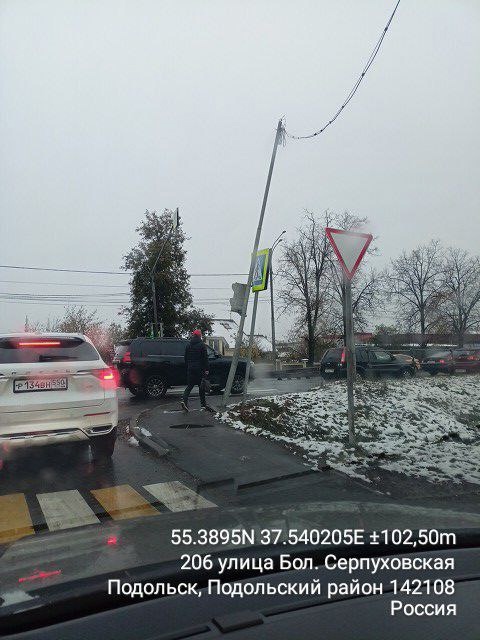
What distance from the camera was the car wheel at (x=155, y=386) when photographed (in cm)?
1587

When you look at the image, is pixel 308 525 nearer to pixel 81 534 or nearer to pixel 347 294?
pixel 81 534

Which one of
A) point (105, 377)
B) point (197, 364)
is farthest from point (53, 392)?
point (197, 364)

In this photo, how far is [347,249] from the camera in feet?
24.5

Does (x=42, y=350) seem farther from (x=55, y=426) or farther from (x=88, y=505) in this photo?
(x=88, y=505)

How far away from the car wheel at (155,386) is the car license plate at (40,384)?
9.47 m

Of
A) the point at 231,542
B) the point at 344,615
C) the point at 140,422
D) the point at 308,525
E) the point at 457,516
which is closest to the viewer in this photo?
the point at 344,615

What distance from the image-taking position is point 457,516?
8.05 ft

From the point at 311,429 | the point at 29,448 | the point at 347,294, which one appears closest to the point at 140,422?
the point at 311,429

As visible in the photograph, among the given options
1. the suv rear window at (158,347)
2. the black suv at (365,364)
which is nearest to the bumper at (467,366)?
the black suv at (365,364)

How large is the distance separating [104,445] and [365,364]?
1768 centimetres

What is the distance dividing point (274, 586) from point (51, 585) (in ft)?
2.18

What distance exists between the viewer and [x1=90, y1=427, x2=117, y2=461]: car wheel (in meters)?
6.72

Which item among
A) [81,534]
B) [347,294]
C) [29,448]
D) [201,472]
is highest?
[347,294]

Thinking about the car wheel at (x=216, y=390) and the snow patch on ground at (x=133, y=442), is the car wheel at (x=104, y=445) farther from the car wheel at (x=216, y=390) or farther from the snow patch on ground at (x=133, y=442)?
the car wheel at (x=216, y=390)
